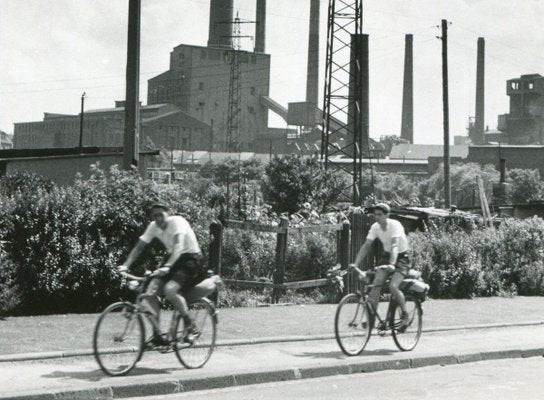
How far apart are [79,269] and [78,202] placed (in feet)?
3.64

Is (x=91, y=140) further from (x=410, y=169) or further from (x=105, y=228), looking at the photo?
(x=105, y=228)

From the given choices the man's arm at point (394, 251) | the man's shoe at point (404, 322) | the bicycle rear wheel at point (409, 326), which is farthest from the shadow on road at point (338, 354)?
the man's arm at point (394, 251)

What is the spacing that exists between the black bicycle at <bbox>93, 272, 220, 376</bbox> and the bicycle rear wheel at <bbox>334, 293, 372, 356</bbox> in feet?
5.92

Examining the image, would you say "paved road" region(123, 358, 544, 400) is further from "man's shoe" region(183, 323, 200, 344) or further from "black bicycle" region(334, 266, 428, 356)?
"man's shoe" region(183, 323, 200, 344)

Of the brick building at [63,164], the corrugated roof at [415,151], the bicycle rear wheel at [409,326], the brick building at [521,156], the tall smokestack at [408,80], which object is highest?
the tall smokestack at [408,80]

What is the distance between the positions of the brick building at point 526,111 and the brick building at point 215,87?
131ft

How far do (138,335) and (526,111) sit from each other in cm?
12533

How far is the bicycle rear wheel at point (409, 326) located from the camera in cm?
1105

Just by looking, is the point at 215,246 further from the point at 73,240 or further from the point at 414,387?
the point at 414,387

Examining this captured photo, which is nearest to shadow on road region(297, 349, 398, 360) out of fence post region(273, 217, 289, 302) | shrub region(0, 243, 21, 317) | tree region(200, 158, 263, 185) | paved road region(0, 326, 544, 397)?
paved road region(0, 326, 544, 397)

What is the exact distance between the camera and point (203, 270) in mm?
9633

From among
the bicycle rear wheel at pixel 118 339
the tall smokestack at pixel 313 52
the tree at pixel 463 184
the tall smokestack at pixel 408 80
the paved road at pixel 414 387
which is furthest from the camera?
the tall smokestack at pixel 313 52

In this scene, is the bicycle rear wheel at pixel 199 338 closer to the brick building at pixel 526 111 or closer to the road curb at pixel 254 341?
the road curb at pixel 254 341

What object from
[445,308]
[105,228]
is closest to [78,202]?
[105,228]
